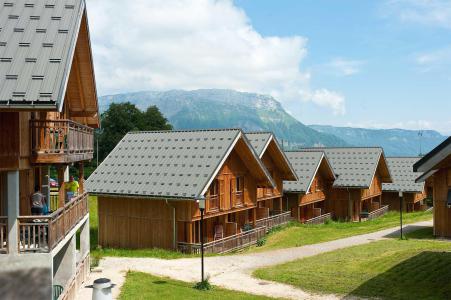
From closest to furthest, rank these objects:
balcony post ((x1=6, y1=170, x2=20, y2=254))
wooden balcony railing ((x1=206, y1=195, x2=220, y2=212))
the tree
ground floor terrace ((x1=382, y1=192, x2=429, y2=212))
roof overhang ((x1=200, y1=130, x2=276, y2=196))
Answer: balcony post ((x1=6, y1=170, x2=20, y2=254)) → roof overhang ((x1=200, y1=130, x2=276, y2=196)) → wooden balcony railing ((x1=206, y1=195, x2=220, y2=212)) → ground floor terrace ((x1=382, y1=192, x2=429, y2=212)) → the tree

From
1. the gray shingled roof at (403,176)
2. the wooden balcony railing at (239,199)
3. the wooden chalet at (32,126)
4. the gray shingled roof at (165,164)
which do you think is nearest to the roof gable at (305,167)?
the wooden balcony railing at (239,199)

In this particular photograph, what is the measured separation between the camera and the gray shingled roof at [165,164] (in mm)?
29859

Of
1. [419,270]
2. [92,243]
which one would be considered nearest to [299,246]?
[419,270]

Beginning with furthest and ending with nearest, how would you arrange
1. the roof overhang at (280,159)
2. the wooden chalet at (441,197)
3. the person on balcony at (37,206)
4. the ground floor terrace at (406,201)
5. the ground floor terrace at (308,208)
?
the ground floor terrace at (406,201), the ground floor terrace at (308,208), the roof overhang at (280,159), the wooden chalet at (441,197), the person on balcony at (37,206)

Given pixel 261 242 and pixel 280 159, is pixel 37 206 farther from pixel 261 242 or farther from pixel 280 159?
pixel 280 159

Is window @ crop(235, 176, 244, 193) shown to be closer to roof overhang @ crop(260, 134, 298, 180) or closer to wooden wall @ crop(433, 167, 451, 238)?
roof overhang @ crop(260, 134, 298, 180)

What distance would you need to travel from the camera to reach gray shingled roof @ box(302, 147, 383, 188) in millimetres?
49125

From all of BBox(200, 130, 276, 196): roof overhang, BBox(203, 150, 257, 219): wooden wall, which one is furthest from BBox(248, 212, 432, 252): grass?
BBox(200, 130, 276, 196): roof overhang

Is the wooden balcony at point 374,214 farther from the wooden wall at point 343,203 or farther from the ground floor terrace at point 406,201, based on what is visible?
the ground floor terrace at point 406,201

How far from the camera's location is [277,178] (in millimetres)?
42312

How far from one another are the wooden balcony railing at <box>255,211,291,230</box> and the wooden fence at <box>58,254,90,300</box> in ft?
55.8

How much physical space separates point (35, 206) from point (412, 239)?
75.3 feet

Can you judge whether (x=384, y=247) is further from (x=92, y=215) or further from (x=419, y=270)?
(x=92, y=215)

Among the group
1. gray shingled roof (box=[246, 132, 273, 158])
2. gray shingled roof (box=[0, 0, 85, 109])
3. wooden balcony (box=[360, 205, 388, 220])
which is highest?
gray shingled roof (box=[0, 0, 85, 109])
